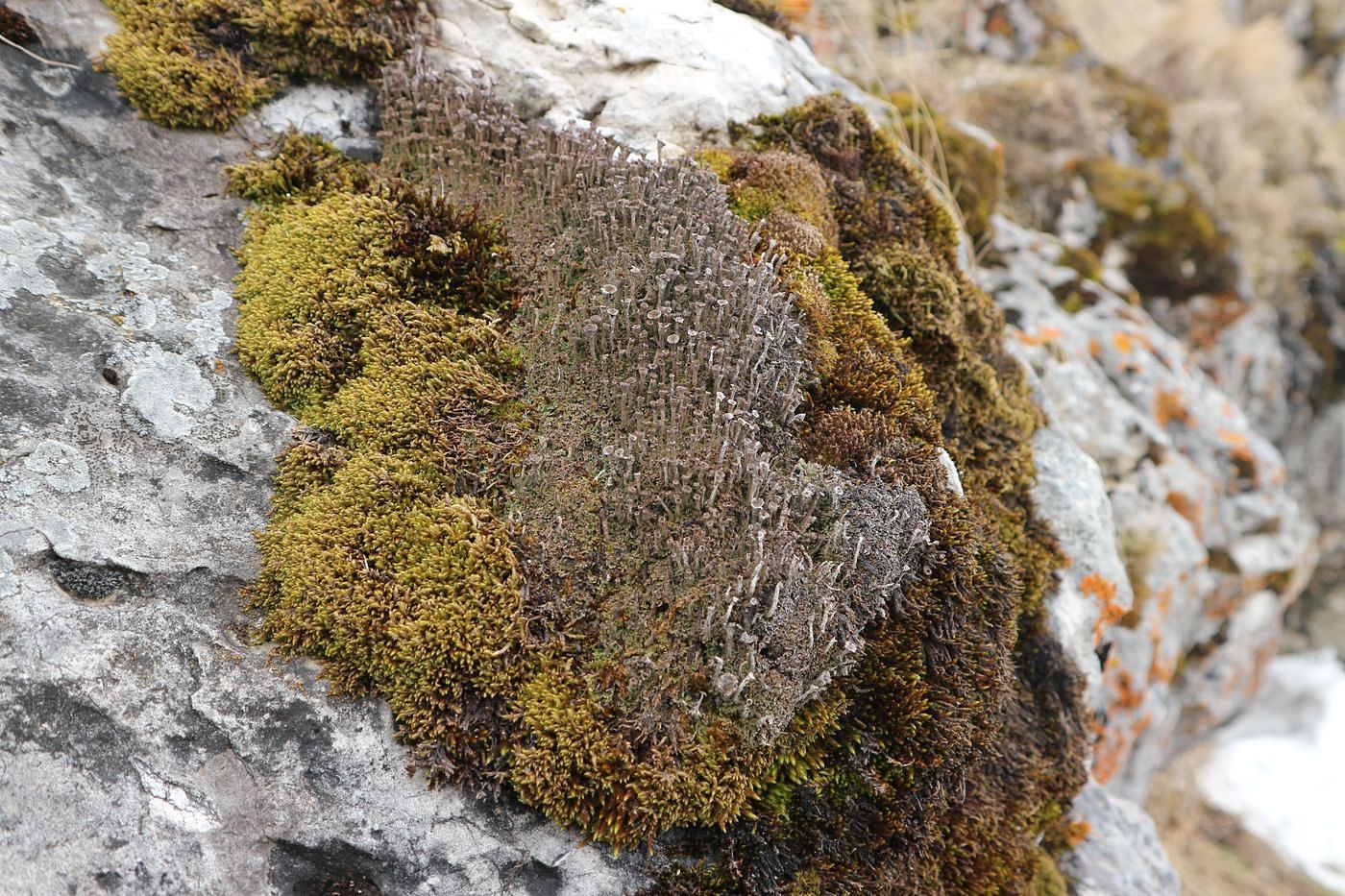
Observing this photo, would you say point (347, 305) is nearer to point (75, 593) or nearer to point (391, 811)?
point (75, 593)

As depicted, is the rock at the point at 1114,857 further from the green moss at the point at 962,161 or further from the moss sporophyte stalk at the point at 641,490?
the green moss at the point at 962,161

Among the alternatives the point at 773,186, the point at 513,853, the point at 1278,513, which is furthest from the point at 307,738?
the point at 1278,513

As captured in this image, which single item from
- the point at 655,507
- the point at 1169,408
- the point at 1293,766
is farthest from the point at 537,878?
the point at 1293,766

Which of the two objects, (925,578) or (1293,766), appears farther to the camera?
(1293,766)

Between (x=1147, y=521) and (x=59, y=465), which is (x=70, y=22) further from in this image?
(x=1147, y=521)

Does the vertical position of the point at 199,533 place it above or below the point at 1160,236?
below

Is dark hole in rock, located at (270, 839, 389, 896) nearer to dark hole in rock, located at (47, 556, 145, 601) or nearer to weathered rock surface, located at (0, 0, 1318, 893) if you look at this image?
weathered rock surface, located at (0, 0, 1318, 893)

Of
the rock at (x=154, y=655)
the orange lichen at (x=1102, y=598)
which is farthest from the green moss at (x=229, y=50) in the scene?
the orange lichen at (x=1102, y=598)

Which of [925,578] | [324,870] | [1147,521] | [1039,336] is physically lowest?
[324,870]
